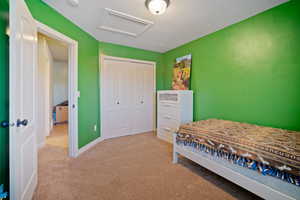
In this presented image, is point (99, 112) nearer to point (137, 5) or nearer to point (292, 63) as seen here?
point (137, 5)

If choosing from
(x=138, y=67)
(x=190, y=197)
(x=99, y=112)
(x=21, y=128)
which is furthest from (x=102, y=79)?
(x=190, y=197)

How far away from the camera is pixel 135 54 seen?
12.1 feet

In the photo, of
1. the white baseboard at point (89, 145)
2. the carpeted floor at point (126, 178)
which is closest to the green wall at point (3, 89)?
the carpeted floor at point (126, 178)

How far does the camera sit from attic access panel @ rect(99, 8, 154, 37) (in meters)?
2.09

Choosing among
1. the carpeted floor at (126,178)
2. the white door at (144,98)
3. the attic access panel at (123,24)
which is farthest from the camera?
the white door at (144,98)

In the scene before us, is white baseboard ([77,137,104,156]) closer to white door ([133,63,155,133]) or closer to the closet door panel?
white door ([133,63,155,133])

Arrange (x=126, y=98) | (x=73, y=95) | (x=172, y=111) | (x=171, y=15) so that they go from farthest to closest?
(x=126, y=98)
(x=172, y=111)
(x=73, y=95)
(x=171, y=15)

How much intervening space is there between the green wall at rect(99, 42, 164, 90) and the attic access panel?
73 cm

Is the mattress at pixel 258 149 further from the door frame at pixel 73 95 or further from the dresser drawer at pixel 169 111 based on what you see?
the door frame at pixel 73 95

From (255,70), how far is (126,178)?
8.61 feet

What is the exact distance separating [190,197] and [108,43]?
11.4 ft

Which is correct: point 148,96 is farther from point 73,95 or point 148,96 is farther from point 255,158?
point 255,158

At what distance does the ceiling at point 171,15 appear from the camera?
1829 mm

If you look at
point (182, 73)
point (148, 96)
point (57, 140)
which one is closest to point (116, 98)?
point (148, 96)
